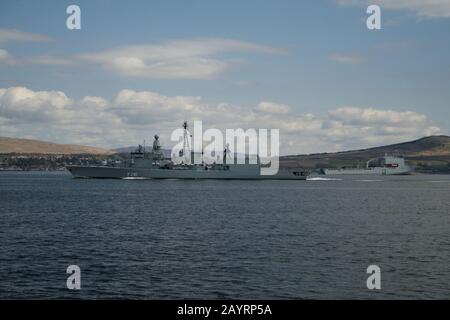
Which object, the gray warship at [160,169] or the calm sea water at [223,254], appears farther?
the gray warship at [160,169]

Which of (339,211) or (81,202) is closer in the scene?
(339,211)

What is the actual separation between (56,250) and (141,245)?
6119mm

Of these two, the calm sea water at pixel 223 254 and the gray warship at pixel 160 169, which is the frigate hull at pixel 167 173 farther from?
the calm sea water at pixel 223 254

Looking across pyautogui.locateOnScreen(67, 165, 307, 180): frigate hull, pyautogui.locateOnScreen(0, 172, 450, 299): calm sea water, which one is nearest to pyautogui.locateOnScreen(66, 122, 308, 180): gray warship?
pyautogui.locateOnScreen(67, 165, 307, 180): frigate hull

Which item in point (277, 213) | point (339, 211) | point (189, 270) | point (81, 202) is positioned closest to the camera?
point (189, 270)

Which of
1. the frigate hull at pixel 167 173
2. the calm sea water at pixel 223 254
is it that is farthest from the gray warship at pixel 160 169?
the calm sea water at pixel 223 254

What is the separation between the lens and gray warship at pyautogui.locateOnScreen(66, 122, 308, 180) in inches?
6383

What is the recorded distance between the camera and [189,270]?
103 feet

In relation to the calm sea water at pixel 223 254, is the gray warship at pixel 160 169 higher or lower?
higher

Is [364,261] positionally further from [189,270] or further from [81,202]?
[81,202]

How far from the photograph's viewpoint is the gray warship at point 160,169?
6383 inches

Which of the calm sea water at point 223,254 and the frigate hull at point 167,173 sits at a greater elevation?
the frigate hull at point 167,173

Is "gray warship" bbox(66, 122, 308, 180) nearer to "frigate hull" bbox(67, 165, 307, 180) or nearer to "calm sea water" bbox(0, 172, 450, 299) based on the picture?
"frigate hull" bbox(67, 165, 307, 180)
